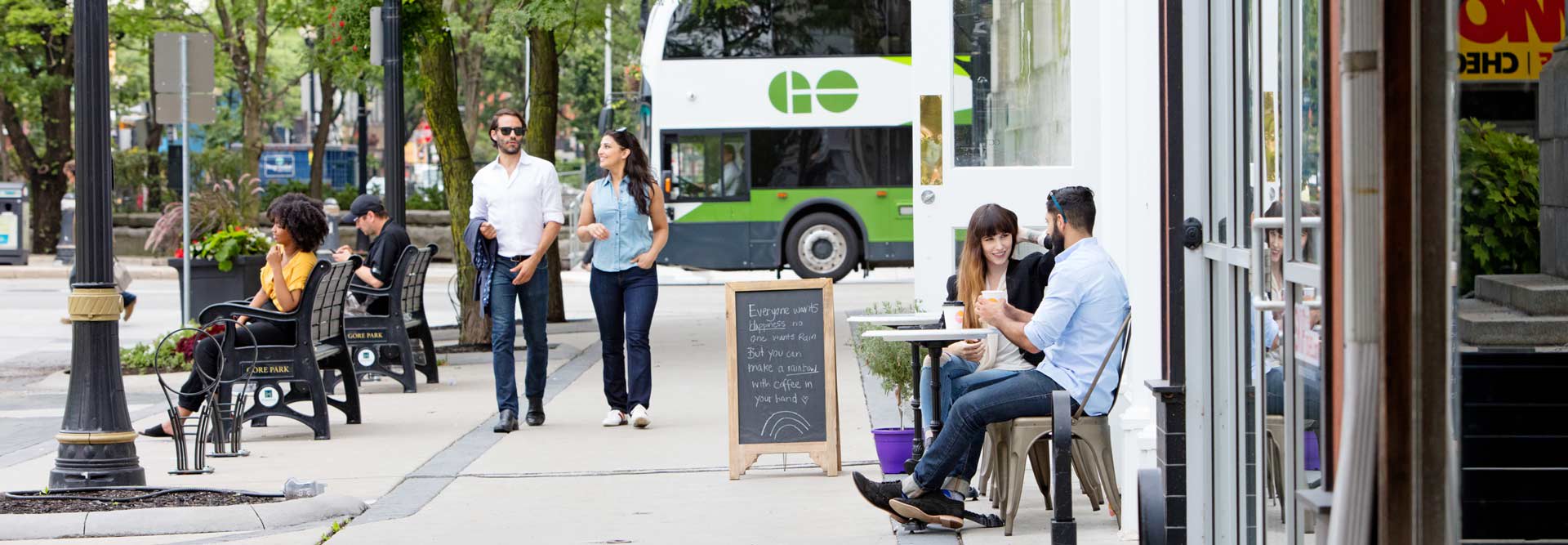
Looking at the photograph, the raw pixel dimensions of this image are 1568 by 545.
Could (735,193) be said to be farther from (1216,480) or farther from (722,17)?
(1216,480)

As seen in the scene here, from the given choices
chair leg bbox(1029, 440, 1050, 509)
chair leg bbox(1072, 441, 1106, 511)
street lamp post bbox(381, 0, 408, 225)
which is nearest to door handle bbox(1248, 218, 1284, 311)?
chair leg bbox(1072, 441, 1106, 511)

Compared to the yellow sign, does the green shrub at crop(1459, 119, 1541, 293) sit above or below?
below

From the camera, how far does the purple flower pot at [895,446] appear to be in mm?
7070

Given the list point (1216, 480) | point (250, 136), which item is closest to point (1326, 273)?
point (1216, 480)

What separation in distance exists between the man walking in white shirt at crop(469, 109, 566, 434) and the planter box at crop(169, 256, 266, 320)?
4.89 metres

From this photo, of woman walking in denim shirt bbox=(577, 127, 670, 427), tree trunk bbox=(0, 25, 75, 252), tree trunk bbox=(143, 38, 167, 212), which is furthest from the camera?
tree trunk bbox=(143, 38, 167, 212)

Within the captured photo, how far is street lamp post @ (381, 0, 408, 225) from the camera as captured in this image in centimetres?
1211

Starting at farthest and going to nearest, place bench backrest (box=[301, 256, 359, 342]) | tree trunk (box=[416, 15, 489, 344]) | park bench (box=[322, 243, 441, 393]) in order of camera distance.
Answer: tree trunk (box=[416, 15, 489, 344]) → park bench (box=[322, 243, 441, 393]) → bench backrest (box=[301, 256, 359, 342])

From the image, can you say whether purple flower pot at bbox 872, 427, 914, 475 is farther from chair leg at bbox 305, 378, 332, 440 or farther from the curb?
chair leg at bbox 305, 378, 332, 440

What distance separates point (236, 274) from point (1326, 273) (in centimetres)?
1156

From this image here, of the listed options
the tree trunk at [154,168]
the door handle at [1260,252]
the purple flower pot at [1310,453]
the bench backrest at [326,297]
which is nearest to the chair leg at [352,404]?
the bench backrest at [326,297]

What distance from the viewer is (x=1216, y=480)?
4082mm

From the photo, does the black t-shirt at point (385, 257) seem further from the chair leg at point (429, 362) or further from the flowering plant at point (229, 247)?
the flowering plant at point (229, 247)

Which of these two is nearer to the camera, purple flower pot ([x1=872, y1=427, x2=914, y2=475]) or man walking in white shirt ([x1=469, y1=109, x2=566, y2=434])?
purple flower pot ([x1=872, y1=427, x2=914, y2=475])
